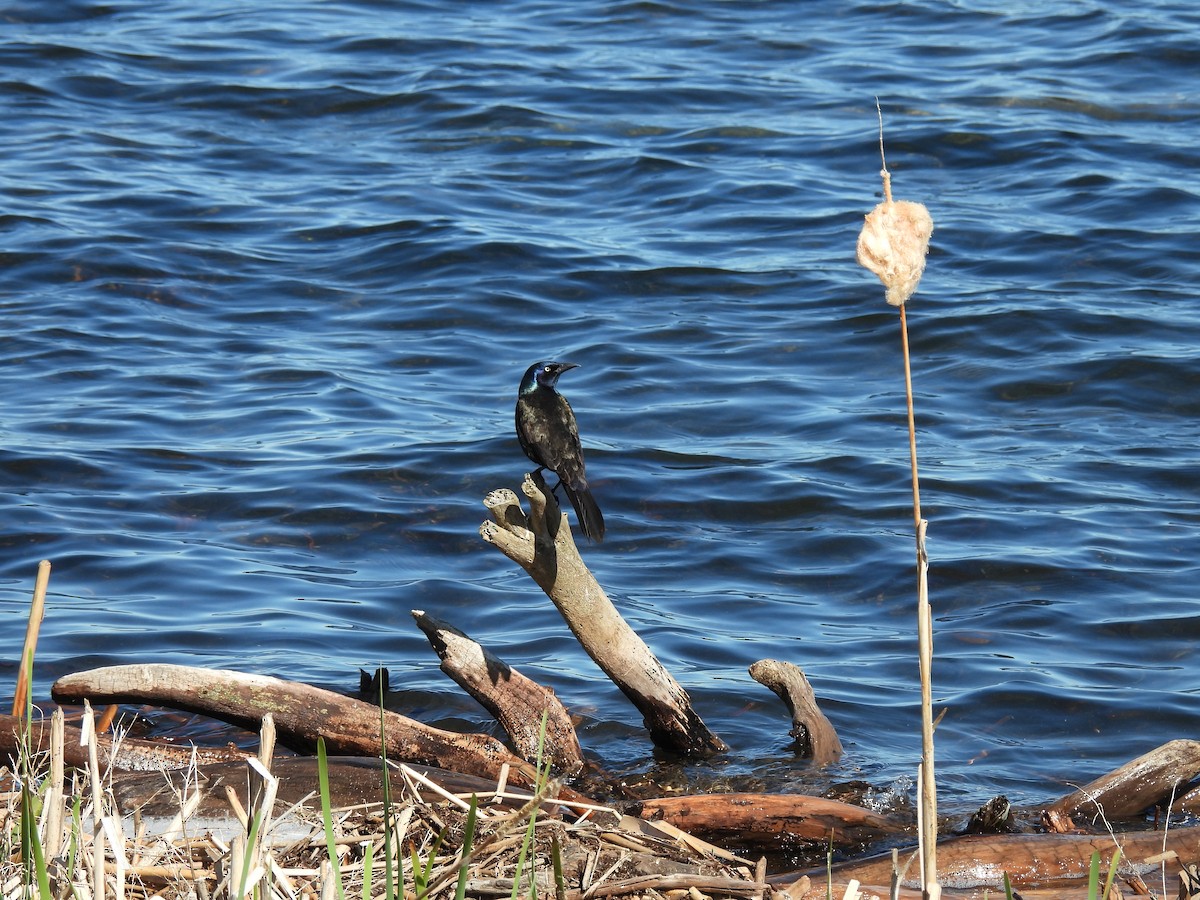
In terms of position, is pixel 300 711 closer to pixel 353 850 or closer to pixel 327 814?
pixel 353 850

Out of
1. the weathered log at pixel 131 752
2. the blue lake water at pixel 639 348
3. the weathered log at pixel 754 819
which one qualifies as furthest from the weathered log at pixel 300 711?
the blue lake water at pixel 639 348

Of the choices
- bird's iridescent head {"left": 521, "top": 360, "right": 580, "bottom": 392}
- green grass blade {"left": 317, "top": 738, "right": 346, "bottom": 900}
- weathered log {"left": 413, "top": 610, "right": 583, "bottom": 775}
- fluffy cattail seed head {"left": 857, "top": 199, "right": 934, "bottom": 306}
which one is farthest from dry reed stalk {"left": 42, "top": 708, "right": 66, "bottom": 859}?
bird's iridescent head {"left": 521, "top": 360, "right": 580, "bottom": 392}

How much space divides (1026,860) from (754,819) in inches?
32.6

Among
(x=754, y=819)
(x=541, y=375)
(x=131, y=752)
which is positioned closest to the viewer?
(x=754, y=819)

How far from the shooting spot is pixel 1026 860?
429 centimetres

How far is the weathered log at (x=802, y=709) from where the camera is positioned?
5672 mm

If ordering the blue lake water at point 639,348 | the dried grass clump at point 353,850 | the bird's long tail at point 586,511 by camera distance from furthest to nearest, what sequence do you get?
the blue lake water at point 639,348, the bird's long tail at point 586,511, the dried grass clump at point 353,850

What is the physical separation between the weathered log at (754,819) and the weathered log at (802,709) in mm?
827

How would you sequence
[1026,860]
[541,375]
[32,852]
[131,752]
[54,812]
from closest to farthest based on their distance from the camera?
[32,852], [54,812], [1026,860], [131,752], [541,375]

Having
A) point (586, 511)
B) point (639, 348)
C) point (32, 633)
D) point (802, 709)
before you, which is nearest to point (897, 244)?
point (32, 633)

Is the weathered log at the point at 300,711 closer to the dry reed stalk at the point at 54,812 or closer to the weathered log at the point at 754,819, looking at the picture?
the weathered log at the point at 754,819

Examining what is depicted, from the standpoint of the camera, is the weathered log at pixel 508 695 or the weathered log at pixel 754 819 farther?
the weathered log at pixel 508 695

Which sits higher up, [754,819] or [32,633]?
[32,633]

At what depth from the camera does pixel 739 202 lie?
48.6 ft
